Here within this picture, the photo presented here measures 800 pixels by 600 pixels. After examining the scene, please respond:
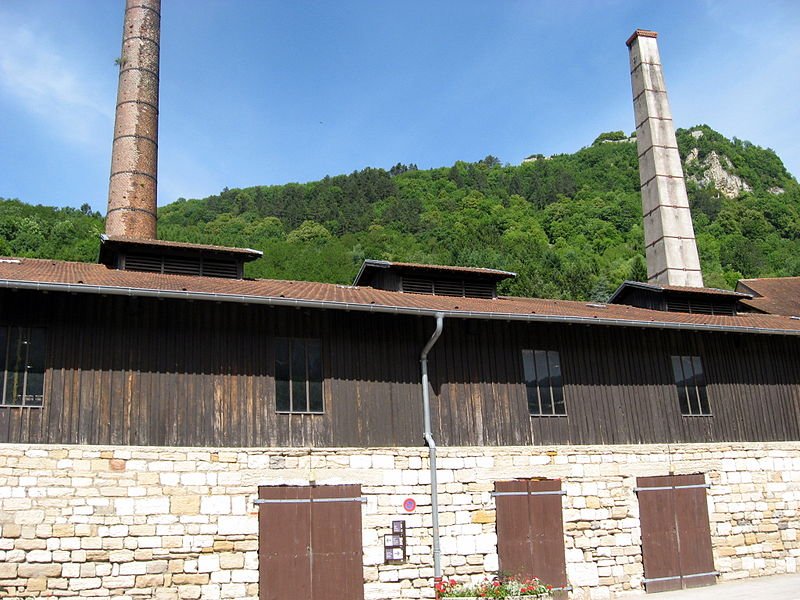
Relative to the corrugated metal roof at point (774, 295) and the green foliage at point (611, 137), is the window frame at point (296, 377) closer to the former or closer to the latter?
the corrugated metal roof at point (774, 295)

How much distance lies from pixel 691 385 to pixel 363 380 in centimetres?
785

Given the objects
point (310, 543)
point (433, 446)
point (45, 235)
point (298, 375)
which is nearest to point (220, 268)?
point (298, 375)

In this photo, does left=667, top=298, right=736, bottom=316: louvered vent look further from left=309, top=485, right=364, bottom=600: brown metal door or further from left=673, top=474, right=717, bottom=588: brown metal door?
left=309, top=485, right=364, bottom=600: brown metal door

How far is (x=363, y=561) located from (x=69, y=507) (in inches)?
196

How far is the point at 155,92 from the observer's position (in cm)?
2541

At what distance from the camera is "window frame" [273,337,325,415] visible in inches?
585

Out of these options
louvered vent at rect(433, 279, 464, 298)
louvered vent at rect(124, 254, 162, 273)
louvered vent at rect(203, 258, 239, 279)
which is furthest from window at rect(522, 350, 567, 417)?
louvered vent at rect(124, 254, 162, 273)

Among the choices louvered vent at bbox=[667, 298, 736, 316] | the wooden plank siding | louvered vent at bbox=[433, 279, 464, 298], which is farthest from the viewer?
louvered vent at bbox=[667, 298, 736, 316]

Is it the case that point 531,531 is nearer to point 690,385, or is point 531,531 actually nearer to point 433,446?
point 433,446

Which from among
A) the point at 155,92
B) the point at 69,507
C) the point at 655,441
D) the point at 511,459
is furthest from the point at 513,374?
the point at 155,92

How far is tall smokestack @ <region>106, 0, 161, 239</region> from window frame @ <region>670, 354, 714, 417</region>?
14778 millimetres

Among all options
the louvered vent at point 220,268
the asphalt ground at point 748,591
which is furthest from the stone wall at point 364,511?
the louvered vent at point 220,268

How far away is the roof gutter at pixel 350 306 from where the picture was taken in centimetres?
1309

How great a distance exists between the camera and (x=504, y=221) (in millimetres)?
79750
